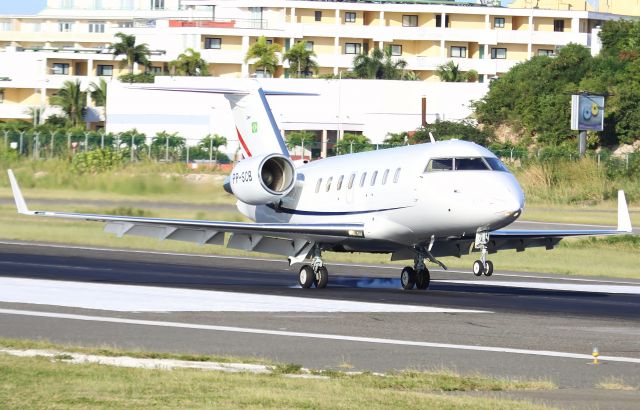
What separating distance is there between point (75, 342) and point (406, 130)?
271 feet

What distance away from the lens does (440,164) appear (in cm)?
2862

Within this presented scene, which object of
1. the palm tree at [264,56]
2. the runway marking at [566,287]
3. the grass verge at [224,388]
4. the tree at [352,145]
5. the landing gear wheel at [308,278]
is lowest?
the runway marking at [566,287]

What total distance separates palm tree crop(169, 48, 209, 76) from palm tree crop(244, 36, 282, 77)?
391 centimetres

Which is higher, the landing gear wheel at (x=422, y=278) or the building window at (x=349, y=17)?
the building window at (x=349, y=17)

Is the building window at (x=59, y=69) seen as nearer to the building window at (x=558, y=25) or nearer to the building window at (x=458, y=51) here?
the building window at (x=458, y=51)

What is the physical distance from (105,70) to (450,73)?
116ft

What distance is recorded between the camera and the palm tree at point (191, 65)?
389 feet

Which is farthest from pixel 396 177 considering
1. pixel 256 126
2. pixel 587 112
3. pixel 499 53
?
pixel 499 53

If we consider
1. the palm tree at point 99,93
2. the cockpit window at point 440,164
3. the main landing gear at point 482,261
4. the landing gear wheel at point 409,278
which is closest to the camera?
the main landing gear at point 482,261

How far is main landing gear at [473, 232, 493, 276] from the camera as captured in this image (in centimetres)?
2659

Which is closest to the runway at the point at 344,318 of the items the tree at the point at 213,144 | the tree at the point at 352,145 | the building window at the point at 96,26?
the tree at the point at 352,145

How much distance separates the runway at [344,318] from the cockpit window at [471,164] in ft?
9.11

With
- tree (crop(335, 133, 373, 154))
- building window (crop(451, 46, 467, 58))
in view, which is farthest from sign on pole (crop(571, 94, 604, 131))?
building window (crop(451, 46, 467, 58))

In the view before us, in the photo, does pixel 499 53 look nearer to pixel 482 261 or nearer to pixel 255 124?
pixel 255 124
